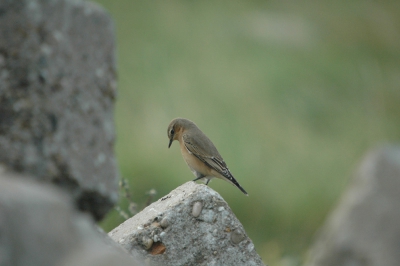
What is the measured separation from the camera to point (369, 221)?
639 centimetres

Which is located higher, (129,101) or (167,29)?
(167,29)

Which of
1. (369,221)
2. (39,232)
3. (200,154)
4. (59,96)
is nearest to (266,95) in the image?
(200,154)

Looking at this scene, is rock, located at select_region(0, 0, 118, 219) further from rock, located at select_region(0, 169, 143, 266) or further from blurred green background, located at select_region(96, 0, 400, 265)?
blurred green background, located at select_region(96, 0, 400, 265)

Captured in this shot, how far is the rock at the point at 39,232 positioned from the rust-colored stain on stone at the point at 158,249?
1639 millimetres

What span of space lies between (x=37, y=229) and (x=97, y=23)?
3.67 ft

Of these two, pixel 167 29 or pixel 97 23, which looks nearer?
pixel 97 23

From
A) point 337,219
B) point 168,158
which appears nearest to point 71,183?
point 337,219

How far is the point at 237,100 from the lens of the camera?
48.2 ft

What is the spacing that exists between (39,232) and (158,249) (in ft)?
6.32

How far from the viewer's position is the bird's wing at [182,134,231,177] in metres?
8.24

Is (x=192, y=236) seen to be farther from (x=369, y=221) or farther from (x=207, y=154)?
(x=207, y=154)

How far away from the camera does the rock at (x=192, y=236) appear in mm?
4340

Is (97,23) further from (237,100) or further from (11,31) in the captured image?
(237,100)

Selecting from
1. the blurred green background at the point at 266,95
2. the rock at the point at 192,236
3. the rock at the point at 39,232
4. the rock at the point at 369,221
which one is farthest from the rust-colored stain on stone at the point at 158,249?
the blurred green background at the point at 266,95
